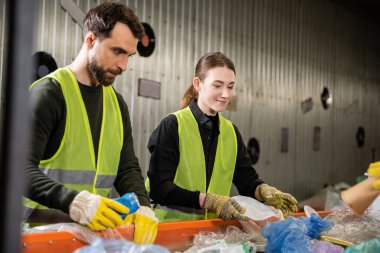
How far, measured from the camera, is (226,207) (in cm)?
206

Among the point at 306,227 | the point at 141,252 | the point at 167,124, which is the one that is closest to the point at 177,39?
the point at 167,124

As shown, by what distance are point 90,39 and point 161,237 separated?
961 mm

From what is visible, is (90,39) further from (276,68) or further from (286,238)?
(276,68)

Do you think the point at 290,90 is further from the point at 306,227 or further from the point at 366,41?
the point at 306,227

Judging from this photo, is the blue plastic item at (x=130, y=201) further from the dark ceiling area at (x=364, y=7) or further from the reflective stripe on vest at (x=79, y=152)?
the dark ceiling area at (x=364, y=7)

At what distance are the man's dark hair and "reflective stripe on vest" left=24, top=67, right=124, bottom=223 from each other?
9.3 inches

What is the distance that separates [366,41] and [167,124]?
719 cm

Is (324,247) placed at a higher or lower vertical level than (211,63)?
lower

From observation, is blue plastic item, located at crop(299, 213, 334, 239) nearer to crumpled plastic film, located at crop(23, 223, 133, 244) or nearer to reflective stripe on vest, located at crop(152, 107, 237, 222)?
reflective stripe on vest, located at crop(152, 107, 237, 222)

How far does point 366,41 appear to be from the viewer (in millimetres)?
8555

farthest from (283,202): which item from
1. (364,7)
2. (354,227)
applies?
(364,7)

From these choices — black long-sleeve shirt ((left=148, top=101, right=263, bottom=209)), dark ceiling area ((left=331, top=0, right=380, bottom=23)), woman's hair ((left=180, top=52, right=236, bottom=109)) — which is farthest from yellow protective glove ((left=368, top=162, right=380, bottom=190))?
dark ceiling area ((left=331, top=0, right=380, bottom=23))

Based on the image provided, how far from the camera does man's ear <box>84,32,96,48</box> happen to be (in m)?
2.06

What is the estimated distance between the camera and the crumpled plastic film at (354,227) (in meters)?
2.04
